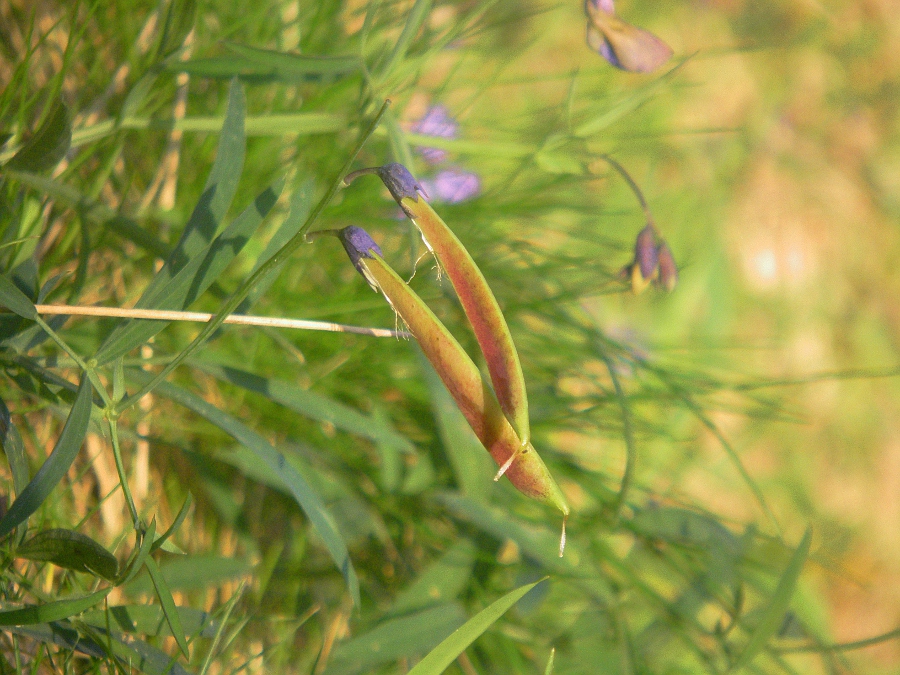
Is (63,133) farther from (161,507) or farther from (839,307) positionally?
(839,307)

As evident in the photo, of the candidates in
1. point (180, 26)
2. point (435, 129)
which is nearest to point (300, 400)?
point (180, 26)

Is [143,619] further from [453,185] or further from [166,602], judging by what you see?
[453,185]

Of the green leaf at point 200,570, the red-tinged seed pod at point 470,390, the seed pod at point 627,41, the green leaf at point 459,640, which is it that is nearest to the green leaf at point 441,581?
the green leaf at point 200,570

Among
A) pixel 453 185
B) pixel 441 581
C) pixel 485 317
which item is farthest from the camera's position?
pixel 453 185

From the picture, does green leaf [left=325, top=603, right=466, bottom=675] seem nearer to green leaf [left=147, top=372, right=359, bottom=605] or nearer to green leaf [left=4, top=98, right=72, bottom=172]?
green leaf [left=147, top=372, right=359, bottom=605]

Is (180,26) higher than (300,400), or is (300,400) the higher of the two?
(180,26)

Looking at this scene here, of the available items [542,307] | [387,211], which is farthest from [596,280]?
[387,211]

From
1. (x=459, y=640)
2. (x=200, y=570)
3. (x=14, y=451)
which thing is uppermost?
(x=14, y=451)

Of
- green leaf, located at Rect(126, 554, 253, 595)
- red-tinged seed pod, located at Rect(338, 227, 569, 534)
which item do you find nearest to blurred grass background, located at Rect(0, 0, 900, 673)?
green leaf, located at Rect(126, 554, 253, 595)
